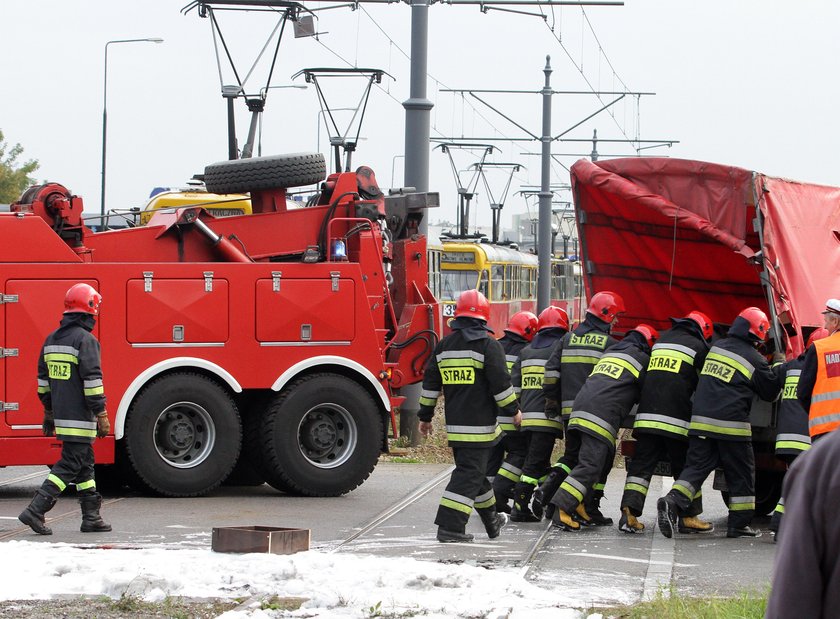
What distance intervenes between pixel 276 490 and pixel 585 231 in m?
3.94

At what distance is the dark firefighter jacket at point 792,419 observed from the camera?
381 inches

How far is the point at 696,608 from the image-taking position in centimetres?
656

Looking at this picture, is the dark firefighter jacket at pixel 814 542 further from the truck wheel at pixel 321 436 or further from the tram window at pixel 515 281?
the tram window at pixel 515 281

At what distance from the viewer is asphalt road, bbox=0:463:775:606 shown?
8180mm

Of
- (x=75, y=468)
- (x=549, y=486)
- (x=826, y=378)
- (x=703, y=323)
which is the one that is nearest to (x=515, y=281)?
(x=549, y=486)

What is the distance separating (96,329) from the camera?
455 inches

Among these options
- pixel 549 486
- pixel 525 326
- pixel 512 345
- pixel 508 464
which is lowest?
pixel 549 486

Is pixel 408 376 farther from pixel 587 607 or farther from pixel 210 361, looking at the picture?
pixel 587 607

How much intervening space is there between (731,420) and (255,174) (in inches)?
206

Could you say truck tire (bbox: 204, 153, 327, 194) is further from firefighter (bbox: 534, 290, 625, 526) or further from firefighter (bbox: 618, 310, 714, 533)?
firefighter (bbox: 618, 310, 714, 533)

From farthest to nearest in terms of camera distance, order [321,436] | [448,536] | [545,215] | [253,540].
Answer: [545,215] → [321,436] → [448,536] → [253,540]

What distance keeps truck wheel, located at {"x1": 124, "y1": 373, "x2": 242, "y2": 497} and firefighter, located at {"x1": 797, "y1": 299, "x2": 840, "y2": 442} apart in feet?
17.5

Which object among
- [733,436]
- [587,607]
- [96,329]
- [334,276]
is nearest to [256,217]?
[334,276]

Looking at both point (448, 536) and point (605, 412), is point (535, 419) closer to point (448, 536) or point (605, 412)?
point (605, 412)
